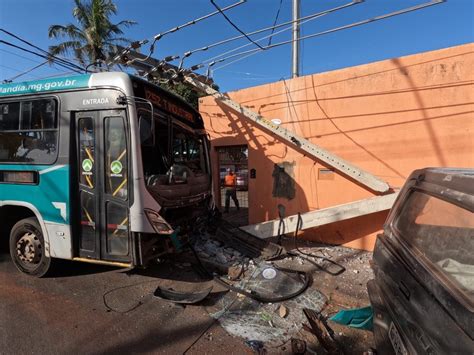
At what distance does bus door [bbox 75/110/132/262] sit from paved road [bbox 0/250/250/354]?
0.62 metres

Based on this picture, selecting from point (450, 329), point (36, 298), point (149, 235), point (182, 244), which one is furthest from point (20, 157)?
point (450, 329)

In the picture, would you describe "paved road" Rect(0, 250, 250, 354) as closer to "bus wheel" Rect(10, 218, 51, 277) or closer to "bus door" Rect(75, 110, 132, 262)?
"bus wheel" Rect(10, 218, 51, 277)

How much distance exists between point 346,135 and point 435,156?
163 cm

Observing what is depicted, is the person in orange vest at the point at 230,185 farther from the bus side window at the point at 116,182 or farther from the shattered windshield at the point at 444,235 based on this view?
the shattered windshield at the point at 444,235

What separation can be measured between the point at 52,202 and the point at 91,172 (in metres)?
0.80

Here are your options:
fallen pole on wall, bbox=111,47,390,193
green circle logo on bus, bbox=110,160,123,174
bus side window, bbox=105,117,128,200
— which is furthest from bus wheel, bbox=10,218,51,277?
fallen pole on wall, bbox=111,47,390,193

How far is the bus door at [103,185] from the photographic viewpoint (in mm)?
4152

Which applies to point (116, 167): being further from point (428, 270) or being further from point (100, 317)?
point (428, 270)

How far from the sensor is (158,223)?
4156 millimetres

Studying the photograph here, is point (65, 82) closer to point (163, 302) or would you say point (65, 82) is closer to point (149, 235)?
point (149, 235)

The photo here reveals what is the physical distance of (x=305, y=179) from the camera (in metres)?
6.93

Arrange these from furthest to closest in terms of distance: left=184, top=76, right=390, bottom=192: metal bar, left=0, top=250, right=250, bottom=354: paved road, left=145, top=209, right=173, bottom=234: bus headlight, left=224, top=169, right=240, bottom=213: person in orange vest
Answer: left=224, top=169, right=240, bottom=213: person in orange vest < left=184, top=76, right=390, bottom=192: metal bar < left=145, top=209, right=173, bottom=234: bus headlight < left=0, top=250, right=250, bottom=354: paved road

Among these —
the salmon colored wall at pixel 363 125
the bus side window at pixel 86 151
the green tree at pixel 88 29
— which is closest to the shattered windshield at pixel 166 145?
the bus side window at pixel 86 151

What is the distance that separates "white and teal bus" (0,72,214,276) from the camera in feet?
13.5
